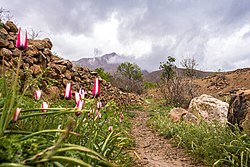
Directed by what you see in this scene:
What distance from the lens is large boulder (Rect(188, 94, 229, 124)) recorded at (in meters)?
5.91

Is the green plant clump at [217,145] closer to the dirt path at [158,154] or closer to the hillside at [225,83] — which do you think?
the dirt path at [158,154]

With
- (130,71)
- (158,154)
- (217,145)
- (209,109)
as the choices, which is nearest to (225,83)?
(130,71)

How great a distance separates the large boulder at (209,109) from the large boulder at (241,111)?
1929mm

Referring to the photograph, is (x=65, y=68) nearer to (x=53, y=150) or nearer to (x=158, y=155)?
(x=158, y=155)

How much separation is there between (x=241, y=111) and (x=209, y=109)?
107 inches

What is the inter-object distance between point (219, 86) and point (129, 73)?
31.5ft

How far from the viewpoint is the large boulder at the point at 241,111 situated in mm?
3332

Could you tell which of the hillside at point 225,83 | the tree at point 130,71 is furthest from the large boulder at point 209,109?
the tree at point 130,71

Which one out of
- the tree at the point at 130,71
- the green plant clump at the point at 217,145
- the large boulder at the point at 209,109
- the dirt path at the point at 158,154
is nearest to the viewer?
the green plant clump at the point at 217,145

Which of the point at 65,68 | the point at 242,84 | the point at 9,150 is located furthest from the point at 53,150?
the point at 242,84

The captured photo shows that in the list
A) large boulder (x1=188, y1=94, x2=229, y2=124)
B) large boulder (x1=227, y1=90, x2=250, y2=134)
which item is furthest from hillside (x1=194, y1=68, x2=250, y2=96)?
large boulder (x1=227, y1=90, x2=250, y2=134)

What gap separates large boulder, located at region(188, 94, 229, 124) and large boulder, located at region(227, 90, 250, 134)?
75.9 inches

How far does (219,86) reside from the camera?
22016 mm

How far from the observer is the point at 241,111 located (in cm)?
357
